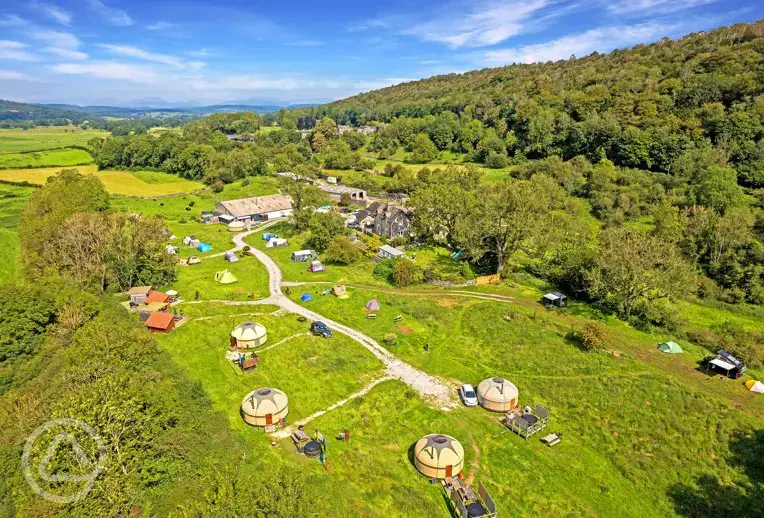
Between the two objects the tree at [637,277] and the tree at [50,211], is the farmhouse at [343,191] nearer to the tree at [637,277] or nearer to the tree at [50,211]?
the tree at [50,211]

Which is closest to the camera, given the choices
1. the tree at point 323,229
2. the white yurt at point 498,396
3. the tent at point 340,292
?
the white yurt at point 498,396

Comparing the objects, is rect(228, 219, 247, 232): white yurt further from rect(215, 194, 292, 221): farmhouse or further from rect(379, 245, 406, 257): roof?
rect(379, 245, 406, 257): roof

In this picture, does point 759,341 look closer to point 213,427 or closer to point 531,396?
point 531,396

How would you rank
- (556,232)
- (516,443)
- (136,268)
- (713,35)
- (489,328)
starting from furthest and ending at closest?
(713,35)
(556,232)
(136,268)
(489,328)
(516,443)

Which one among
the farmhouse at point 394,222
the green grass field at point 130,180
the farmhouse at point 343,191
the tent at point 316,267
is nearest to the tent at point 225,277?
the tent at point 316,267

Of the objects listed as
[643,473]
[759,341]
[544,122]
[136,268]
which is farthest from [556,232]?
[544,122]

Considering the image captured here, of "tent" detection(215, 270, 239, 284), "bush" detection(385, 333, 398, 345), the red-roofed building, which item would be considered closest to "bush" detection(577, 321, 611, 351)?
"bush" detection(385, 333, 398, 345)

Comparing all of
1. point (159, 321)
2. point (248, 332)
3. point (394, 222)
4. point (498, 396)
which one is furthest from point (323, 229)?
point (498, 396)
